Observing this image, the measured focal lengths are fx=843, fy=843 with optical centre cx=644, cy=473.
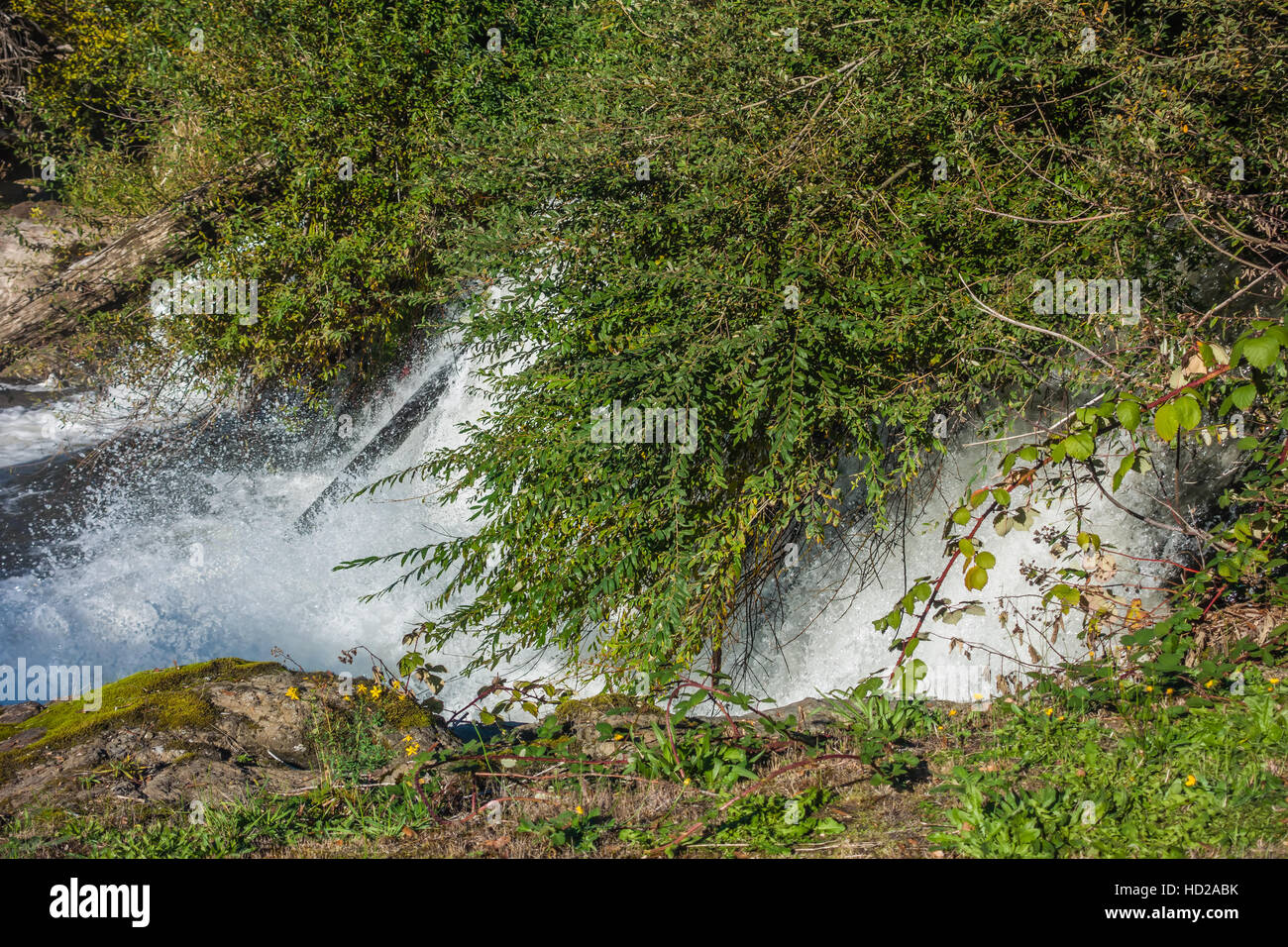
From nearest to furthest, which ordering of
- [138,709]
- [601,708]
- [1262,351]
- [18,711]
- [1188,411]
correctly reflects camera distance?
1. [1262,351]
2. [1188,411]
3. [138,709]
4. [601,708]
5. [18,711]

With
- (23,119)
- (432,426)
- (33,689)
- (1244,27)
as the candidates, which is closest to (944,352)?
(1244,27)

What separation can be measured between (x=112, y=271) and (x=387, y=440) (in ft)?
9.94

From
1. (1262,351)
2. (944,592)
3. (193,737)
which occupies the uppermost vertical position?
(1262,351)

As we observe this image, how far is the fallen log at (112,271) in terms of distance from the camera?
800 centimetres

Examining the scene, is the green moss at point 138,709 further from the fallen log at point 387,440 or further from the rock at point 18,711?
the fallen log at point 387,440

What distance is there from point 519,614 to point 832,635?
2447 millimetres

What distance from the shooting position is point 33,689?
696 centimetres

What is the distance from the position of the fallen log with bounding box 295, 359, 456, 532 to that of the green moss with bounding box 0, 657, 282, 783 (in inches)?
155

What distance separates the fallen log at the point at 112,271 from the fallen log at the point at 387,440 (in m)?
2.46

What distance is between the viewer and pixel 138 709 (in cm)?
416

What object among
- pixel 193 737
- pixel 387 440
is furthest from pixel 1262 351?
pixel 387 440

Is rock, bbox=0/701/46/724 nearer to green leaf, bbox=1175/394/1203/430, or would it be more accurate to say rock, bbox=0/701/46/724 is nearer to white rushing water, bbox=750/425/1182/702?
white rushing water, bbox=750/425/1182/702

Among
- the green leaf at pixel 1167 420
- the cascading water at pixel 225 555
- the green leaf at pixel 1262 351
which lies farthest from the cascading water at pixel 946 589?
the cascading water at pixel 225 555

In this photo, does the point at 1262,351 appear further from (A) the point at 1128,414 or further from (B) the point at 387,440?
(B) the point at 387,440
